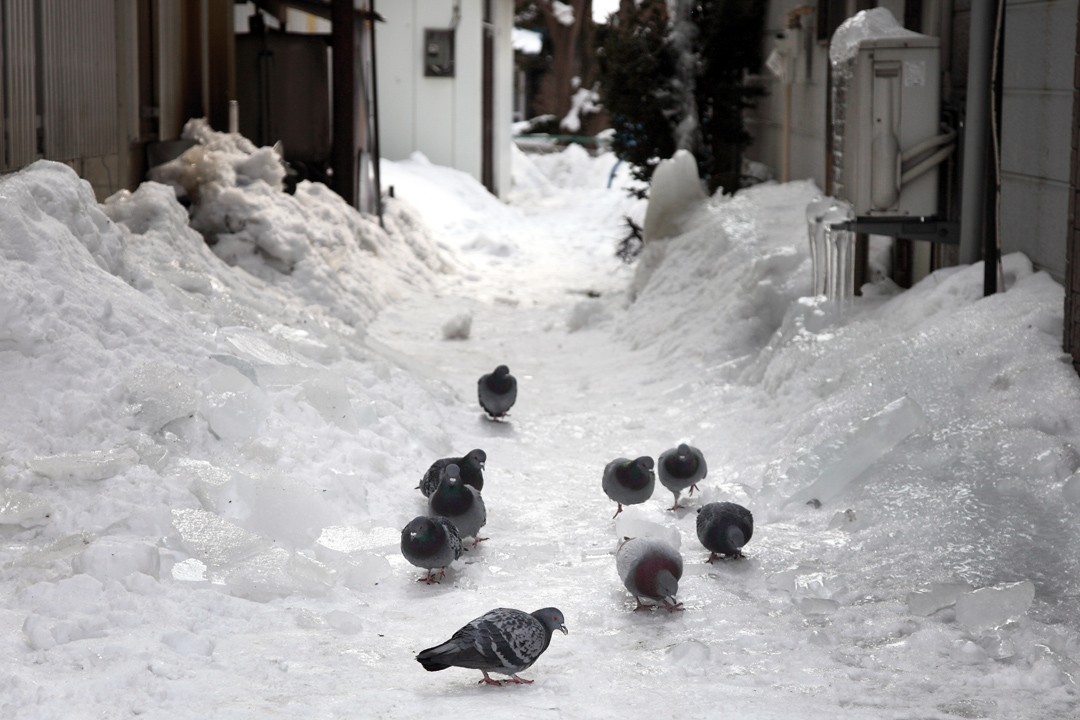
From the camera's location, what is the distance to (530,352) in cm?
966

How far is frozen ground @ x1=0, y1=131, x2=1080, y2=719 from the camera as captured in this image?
11.3 feet

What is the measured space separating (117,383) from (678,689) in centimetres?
291

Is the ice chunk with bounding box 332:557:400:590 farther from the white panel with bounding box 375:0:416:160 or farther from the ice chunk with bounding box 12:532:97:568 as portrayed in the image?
the white panel with bounding box 375:0:416:160

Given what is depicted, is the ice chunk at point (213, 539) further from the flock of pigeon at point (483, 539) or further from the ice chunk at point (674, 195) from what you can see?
the ice chunk at point (674, 195)

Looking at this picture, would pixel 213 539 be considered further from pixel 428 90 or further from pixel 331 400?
pixel 428 90

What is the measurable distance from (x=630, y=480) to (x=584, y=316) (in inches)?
214

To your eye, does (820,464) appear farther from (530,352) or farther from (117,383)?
(530,352)

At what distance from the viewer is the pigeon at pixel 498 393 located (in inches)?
274

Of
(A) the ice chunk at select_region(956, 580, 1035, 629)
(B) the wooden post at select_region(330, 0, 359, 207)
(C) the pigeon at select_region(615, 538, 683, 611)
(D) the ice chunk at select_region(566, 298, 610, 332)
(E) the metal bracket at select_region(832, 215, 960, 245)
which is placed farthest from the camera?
(B) the wooden post at select_region(330, 0, 359, 207)

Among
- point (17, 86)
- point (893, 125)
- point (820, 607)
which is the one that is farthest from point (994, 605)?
point (17, 86)

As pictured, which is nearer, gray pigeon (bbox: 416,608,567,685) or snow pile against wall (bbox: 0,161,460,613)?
gray pigeon (bbox: 416,608,567,685)

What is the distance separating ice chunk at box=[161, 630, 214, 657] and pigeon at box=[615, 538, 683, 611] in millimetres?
1471

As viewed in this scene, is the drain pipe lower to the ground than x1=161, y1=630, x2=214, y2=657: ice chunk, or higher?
higher

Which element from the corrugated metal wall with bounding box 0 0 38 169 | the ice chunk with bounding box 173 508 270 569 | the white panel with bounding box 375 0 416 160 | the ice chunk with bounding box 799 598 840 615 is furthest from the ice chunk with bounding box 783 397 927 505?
the white panel with bounding box 375 0 416 160
